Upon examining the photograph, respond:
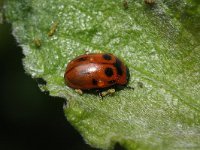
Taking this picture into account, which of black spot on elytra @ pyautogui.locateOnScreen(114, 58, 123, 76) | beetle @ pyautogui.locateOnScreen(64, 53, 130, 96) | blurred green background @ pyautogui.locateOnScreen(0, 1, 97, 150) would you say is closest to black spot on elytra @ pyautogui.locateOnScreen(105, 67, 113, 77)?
beetle @ pyautogui.locateOnScreen(64, 53, 130, 96)

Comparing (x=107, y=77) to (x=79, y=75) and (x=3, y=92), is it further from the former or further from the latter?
(x=3, y=92)

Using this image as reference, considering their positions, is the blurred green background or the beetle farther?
the blurred green background

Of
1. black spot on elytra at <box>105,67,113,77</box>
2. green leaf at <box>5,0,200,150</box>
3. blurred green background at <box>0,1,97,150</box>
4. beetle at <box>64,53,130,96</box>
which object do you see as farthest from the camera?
blurred green background at <box>0,1,97,150</box>

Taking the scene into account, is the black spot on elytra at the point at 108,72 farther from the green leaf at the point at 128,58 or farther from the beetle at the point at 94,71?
the green leaf at the point at 128,58

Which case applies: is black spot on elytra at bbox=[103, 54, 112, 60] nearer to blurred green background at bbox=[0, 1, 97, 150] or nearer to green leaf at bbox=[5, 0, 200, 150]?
green leaf at bbox=[5, 0, 200, 150]

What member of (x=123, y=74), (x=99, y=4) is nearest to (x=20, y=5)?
(x=99, y=4)

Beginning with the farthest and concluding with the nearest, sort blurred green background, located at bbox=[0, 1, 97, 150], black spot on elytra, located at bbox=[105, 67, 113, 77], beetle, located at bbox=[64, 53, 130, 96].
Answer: blurred green background, located at bbox=[0, 1, 97, 150]
black spot on elytra, located at bbox=[105, 67, 113, 77]
beetle, located at bbox=[64, 53, 130, 96]
